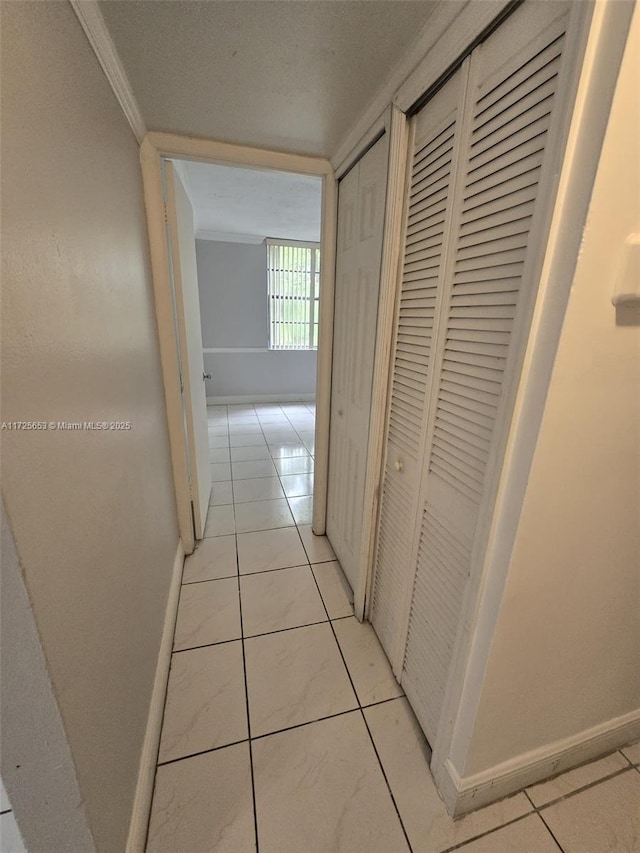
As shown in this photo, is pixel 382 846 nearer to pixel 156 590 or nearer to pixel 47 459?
pixel 156 590

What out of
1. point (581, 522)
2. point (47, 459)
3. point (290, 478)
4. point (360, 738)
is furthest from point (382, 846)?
point (290, 478)

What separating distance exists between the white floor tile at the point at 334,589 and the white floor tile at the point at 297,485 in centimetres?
83

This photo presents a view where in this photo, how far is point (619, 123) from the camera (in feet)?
1.78

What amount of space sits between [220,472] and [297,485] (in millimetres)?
742

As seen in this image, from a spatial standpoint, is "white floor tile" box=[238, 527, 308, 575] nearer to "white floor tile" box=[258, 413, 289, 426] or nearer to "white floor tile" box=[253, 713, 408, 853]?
"white floor tile" box=[253, 713, 408, 853]

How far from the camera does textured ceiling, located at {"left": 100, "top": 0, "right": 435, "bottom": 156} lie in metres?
0.87

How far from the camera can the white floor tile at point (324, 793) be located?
3.19 ft

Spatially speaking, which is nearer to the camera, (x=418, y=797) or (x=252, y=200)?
(x=418, y=797)

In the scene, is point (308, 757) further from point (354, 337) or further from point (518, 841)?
point (354, 337)

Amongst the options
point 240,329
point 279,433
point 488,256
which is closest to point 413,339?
point 488,256

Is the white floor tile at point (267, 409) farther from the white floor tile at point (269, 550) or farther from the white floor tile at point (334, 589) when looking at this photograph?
the white floor tile at point (334, 589)

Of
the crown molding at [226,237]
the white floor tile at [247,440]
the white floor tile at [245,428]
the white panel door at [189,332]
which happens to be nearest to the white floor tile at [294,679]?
the white panel door at [189,332]

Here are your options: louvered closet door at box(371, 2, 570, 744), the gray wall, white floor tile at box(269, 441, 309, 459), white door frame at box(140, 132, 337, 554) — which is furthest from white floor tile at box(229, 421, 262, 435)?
louvered closet door at box(371, 2, 570, 744)

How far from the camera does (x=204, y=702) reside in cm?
130
